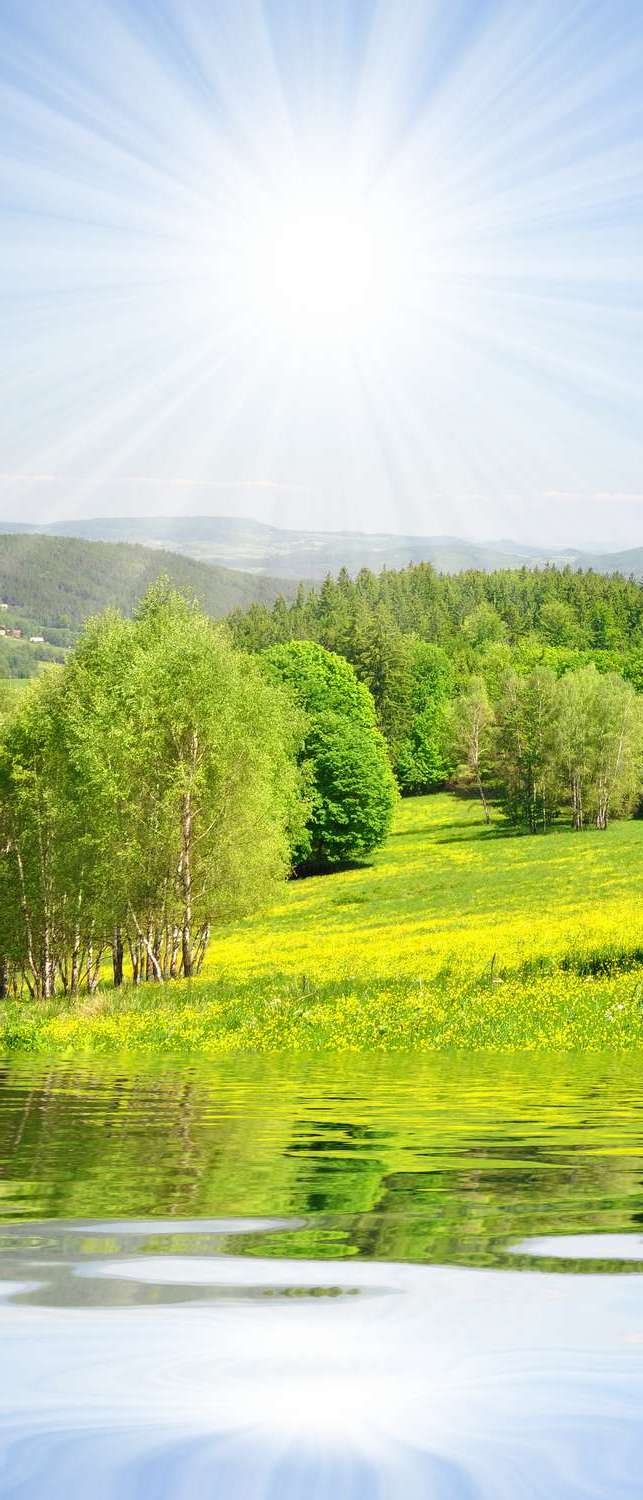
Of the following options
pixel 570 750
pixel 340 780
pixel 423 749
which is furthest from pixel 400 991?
pixel 423 749

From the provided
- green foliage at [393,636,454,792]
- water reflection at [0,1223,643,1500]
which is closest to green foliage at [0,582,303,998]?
water reflection at [0,1223,643,1500]

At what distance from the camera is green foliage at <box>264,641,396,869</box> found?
81.4 meters

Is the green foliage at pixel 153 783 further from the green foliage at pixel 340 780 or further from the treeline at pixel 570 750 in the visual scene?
the treeline at pixel 570 750

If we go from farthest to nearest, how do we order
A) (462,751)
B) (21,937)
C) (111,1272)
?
(462,751) → (21,937) → (111,1272)

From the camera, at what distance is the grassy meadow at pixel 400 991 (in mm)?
17578

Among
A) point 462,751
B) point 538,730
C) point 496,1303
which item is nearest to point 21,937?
point 496,1303

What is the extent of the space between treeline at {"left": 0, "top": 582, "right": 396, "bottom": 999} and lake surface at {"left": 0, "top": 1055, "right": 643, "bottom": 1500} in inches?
1097

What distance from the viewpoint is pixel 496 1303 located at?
9.78ft

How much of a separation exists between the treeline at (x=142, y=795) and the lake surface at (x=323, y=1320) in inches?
1097

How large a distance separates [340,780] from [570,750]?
2430 cm

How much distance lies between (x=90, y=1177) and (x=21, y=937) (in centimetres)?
4326

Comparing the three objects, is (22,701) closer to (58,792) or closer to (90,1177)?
(58,792)

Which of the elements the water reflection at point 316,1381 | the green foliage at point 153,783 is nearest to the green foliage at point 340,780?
the green foliage at point 153,783

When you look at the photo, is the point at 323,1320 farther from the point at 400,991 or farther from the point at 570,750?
the point at 570,750
